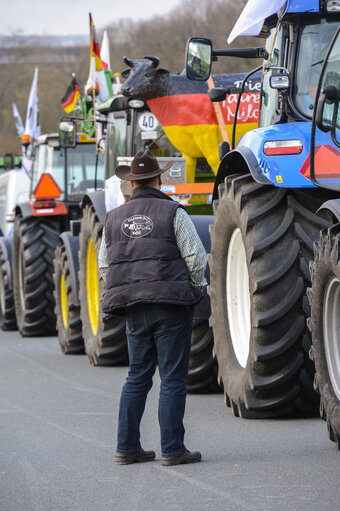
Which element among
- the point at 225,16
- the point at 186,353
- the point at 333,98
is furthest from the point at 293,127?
the point at 225,16

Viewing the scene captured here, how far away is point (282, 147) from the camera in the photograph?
645cm

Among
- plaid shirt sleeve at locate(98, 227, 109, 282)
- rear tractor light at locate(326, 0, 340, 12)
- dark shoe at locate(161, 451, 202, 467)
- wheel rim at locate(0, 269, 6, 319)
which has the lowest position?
wheel rim at locate(0, 269, 6, 319)

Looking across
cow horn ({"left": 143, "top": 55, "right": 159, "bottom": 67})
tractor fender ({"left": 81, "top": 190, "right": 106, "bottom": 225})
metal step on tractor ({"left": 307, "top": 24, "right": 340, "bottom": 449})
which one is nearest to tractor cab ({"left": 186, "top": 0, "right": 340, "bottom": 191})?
metal step on tractor ({"left": 307, "top": 24, "right": 340, "bottom": 449})

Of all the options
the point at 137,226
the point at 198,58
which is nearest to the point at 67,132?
the point at 198,58

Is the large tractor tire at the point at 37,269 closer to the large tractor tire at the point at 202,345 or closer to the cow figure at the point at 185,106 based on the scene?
the cow figure at the point at 185,106

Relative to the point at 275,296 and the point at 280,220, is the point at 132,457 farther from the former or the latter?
the point at 280,220

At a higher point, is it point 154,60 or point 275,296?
point 154,60

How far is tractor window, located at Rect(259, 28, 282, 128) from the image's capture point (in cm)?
705

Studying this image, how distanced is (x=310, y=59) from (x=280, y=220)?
1.03 m

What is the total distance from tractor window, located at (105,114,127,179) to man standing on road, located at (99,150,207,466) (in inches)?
188

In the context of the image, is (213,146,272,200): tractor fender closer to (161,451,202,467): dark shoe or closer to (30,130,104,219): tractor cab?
(161,451,202,467): dark shoe

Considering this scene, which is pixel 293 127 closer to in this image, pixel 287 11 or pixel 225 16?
pixel 287 11

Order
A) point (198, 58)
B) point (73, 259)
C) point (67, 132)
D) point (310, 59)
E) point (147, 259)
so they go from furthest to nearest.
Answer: point (67, 132)
point (73, 259)
point (198, 58)
point (310, 59)
point (147, 259)

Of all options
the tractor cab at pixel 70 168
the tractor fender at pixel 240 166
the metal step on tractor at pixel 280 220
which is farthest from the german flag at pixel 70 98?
the metal step on tractor at pixel 280 220
